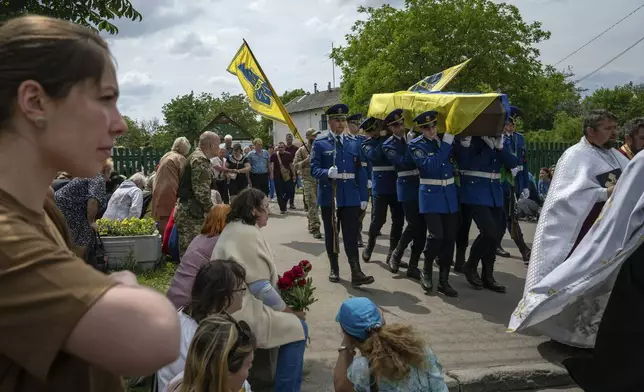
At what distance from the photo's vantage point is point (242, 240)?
377cm

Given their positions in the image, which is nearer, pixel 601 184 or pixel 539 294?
pixel 539 294

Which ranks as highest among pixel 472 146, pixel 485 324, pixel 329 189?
pixel 472 146

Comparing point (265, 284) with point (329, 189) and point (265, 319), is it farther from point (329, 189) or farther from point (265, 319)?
point (329, 189)

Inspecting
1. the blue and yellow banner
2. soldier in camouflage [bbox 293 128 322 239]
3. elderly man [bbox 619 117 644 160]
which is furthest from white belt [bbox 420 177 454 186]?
soldier in camouflage [bbox 293 128 322 239]

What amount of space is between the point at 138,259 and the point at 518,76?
22.1 m

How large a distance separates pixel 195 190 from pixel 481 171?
10.8 ft

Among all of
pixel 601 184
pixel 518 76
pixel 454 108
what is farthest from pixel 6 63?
pixel 518 76

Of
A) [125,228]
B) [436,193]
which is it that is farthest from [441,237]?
[125,228]

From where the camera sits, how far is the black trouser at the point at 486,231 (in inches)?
250

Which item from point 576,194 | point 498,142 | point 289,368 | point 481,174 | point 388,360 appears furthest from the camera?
point 498,142

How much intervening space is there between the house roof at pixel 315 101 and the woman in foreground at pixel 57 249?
183 feet

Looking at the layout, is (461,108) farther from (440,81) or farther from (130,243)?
(130,243)

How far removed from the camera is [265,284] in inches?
147

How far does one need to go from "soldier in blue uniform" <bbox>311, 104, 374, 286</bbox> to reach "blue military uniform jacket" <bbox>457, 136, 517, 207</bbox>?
1.29 m
